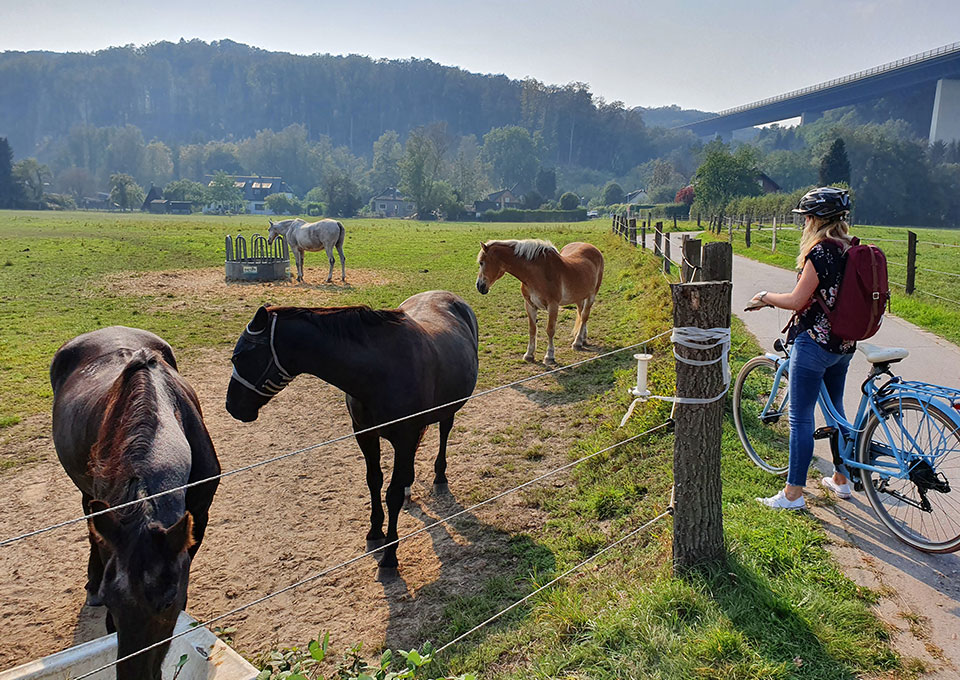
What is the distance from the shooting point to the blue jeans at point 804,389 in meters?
3.78

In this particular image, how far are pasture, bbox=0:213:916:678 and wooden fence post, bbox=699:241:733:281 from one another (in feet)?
5.19

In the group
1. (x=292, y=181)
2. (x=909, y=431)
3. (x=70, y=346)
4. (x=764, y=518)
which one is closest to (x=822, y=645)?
(x=764, y=518)

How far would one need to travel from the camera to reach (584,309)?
10.2 meters

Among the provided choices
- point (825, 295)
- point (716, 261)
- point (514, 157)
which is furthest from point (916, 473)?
point (514, 157)

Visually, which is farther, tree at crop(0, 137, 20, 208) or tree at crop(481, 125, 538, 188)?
tree at crop(481, 125, 538, 188)

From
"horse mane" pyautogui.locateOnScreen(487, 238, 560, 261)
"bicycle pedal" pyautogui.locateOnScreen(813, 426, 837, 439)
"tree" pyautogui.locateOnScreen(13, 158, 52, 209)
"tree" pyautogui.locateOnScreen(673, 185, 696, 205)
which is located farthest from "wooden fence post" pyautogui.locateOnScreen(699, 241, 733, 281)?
"tree" pyautogui.locateOnScreen(13, 158, 52, 209)

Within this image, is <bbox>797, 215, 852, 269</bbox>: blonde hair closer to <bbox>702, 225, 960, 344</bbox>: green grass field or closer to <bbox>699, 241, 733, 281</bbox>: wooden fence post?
<bbox>699, 241, 733, 281</bbox>: wooden fence post

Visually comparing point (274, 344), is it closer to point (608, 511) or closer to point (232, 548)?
point (232, 548)

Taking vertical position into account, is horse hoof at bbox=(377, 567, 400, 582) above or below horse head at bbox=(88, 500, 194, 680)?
below

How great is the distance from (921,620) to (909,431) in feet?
4.13

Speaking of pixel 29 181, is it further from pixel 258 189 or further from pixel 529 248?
pixel 529 248

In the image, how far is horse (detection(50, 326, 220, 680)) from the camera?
95.7 inches

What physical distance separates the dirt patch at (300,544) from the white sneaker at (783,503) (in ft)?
5.51

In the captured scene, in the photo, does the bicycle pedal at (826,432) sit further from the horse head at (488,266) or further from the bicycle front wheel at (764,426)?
the horse head at (488,266)
